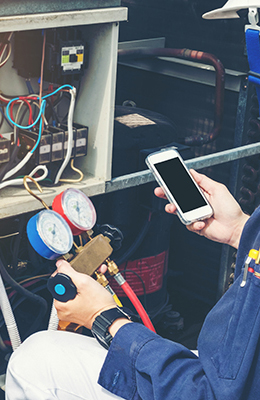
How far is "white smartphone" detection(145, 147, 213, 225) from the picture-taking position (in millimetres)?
1422

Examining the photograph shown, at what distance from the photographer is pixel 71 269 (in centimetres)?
131

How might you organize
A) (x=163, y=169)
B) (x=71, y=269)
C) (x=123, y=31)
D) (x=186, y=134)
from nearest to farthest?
(x=71, y=269) → (x=163, y=169) → (x=186, y=134) → (x=123, y=31)

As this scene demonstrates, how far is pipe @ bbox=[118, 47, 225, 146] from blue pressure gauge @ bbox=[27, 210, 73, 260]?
97 cm

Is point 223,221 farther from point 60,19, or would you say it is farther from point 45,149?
point 60,19

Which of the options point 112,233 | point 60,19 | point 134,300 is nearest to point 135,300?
point 134,300

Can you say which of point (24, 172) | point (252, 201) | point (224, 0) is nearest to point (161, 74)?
point (224, 0)

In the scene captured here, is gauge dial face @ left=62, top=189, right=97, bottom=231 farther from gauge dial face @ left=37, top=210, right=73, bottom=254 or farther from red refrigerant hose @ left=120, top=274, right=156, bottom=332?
red refrigerant hose @ left=120, top=274, right=156, bottom=332

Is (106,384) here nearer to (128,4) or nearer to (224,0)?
(224,0)

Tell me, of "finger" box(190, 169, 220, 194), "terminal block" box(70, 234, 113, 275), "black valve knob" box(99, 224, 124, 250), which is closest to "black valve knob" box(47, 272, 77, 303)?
"terminal block" box(70, 234, 113, 275)

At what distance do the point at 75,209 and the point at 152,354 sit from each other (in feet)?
1.60

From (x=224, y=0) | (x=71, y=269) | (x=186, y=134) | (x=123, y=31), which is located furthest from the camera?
(x=123, y=31)

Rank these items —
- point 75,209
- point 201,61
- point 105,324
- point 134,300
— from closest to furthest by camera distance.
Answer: point 105,324 → point 75,209 → point 134,300 → point 201,61

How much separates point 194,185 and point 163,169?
9 centimetres

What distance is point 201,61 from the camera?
89.6 inches
